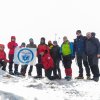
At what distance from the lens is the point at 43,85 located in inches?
413

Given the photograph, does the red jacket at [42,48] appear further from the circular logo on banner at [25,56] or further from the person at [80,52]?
the person at [80,52]

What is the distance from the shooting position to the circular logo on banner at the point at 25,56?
1317cm

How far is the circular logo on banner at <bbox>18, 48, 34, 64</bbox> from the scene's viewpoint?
519 inches

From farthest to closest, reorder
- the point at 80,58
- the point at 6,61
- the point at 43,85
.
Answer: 1. the point at 6,61
2. the point at 80,58
3. the point at 43,85

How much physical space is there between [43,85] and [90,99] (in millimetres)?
2384

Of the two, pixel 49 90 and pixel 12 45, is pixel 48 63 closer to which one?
pixel 12 45

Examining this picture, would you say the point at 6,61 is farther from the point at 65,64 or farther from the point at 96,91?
the point at 96,91

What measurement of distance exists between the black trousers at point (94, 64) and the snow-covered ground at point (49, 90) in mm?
754

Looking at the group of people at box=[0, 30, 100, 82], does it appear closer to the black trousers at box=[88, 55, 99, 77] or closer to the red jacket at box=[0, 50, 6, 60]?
the black trousers at box=[88, 55, 99, 77]

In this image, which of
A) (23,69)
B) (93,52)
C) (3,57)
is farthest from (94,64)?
(3,57)

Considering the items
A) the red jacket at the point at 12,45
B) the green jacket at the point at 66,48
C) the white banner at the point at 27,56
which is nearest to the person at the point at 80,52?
the green jacket at the point at 66,48

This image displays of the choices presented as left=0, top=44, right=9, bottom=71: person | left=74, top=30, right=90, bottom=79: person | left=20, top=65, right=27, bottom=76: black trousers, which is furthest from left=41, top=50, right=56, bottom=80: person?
left=0, top=44, right=9, bottom=71: person

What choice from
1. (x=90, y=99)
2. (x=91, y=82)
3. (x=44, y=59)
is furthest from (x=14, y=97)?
(x=44, y=59)

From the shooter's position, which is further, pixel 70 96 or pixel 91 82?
pixel 91 82
